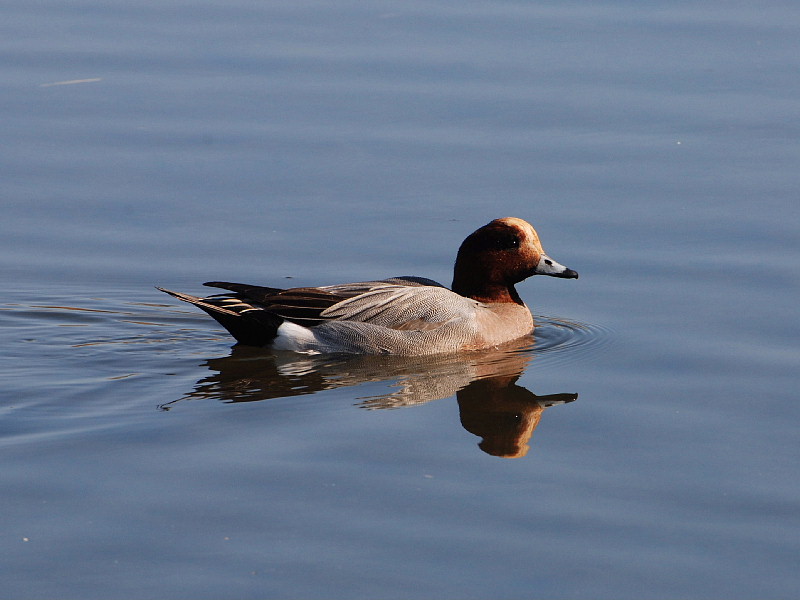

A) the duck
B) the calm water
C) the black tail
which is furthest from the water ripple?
the black tail

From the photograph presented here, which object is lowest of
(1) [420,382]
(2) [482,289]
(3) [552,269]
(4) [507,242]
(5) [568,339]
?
(1) [420,382]

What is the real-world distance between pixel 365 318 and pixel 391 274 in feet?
2.61

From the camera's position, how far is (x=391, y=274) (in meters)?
9.62

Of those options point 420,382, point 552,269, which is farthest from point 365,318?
point 552,269

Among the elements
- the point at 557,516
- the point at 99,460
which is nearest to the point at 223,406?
the point at 99,460

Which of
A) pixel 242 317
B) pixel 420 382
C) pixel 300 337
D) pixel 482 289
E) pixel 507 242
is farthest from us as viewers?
pixel 482 289

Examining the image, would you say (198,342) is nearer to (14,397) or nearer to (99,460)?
(14,397)

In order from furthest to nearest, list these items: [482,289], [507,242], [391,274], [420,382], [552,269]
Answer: [391,274] < [482,289] < [507,242] < [552,269] < [420,382]

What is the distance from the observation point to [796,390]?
7.56m

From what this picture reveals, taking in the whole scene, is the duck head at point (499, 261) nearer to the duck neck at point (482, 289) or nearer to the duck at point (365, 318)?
the duck neck at point (482, 289)

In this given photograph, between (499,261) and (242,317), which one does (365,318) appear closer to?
(242,317)

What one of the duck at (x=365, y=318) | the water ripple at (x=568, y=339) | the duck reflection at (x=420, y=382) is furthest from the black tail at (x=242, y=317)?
the water ripple at (x=568, y=339)

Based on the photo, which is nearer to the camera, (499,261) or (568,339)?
(568,339)

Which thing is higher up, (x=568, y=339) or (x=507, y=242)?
(x=507, y=242)
